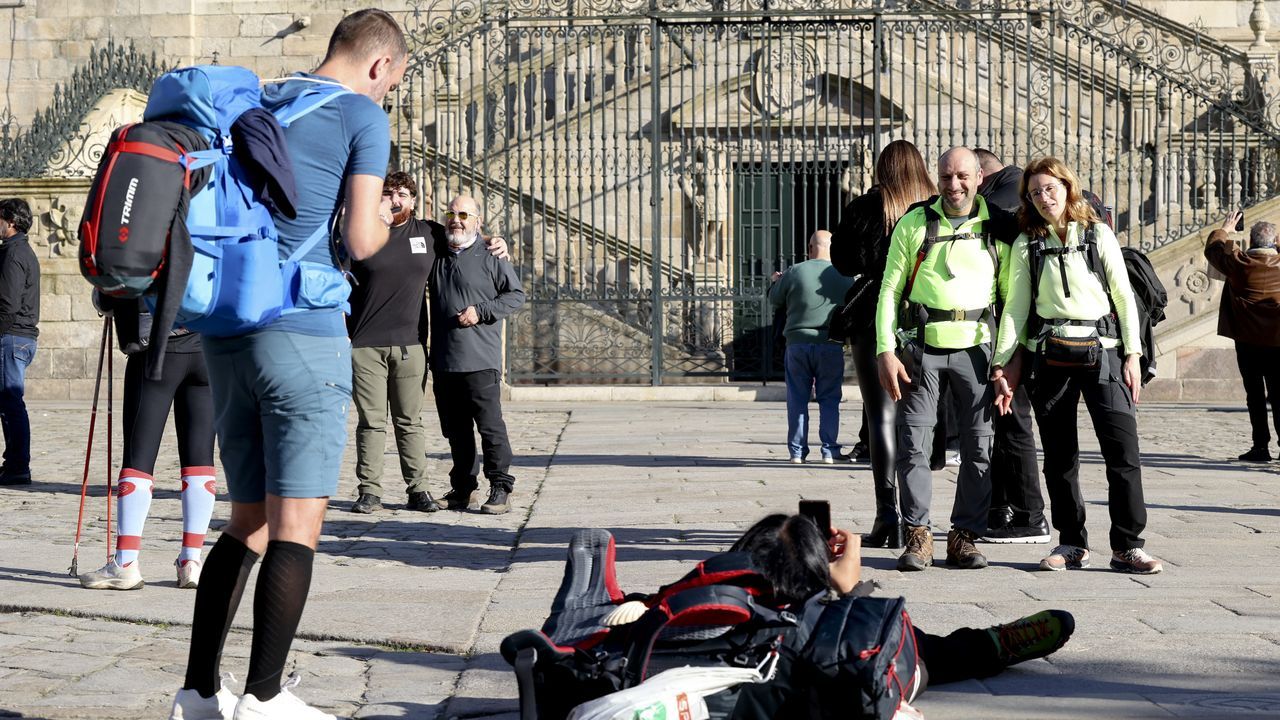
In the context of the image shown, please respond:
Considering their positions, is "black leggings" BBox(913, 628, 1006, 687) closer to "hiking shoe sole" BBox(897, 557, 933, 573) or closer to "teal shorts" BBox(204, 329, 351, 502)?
"teal shorts" BBox(204, 329, 351, 502)

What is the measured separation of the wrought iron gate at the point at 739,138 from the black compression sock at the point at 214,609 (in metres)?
12.9

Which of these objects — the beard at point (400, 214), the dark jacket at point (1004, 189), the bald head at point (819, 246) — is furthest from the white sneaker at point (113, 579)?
the bald head at point (819, 246)

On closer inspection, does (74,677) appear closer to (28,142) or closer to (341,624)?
(341,624)

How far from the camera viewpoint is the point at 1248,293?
1122 cm

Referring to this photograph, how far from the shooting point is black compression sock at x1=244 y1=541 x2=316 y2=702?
12.5 ft

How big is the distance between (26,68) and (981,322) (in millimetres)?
22680

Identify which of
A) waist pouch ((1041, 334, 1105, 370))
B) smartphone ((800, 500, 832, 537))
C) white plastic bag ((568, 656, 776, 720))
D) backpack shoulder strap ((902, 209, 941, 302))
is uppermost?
backpack shoulder strap ((902, 209, 941, 302))

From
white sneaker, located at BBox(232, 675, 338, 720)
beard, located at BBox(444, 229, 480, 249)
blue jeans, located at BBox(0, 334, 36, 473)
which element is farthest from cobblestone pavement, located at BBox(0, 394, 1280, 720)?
beard, located at BBox(444, 229, 480, 249)

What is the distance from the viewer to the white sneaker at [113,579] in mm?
6109

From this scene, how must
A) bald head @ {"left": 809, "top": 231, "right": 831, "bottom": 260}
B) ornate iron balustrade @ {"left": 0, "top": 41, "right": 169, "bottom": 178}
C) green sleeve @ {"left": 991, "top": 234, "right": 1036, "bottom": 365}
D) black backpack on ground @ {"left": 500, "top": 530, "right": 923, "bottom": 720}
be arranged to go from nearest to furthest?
black backpack on ground @ {"left": 500, "top": 530, "right": 923, "bottom": 720}
green sleeve @ {"left": 991, "top": 234, "right": 1036, "bottom": 365}
bald head @ {"left": 809, "top": 231, "right": 831, "bottom": 260}
ornate iron balustrade @ {"left": 0, "top": 41, "right": 169, "bottom": 178}

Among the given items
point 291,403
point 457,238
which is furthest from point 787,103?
point 291,403

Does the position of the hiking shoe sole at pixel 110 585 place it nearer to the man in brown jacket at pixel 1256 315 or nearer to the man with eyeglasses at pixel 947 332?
the man with eyeglasses at pixel 947 332

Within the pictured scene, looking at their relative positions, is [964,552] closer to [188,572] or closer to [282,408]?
[188,572]

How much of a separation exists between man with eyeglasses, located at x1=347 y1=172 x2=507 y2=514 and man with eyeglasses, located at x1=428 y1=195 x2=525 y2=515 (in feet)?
0.33
